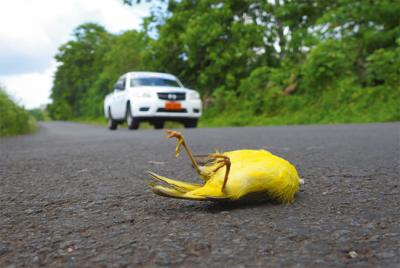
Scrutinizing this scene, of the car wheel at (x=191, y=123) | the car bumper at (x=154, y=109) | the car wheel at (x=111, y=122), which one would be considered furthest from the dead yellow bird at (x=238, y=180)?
the car wheel at (x=111, y=122)

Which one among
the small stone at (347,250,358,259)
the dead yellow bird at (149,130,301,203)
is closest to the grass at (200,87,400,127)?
the dead yellow bird at (149,130,301,203)

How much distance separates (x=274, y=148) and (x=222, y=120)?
10297 millimetres

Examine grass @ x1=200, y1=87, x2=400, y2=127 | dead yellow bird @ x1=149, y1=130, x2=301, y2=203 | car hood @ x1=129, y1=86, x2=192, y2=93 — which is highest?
car hood @ x1=129, y1=86, x2=192, y2=93

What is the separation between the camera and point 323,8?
15.9m

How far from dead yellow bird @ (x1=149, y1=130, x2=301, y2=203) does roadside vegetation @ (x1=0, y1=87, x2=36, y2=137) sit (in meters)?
8.23

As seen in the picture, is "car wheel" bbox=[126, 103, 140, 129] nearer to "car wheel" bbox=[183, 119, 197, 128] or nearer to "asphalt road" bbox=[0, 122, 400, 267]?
"car wheel" bbox=[183, 119, 197, 128]

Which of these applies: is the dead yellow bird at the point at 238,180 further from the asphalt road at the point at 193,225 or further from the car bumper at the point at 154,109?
the car bumper at the point at 154,109

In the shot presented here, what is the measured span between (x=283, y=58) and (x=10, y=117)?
10328mm

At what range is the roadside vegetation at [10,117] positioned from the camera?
9.09 meters

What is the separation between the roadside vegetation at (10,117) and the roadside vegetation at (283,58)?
6.16m

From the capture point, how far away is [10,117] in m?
9.34

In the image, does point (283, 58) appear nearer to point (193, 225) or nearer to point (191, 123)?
point (191, 123)

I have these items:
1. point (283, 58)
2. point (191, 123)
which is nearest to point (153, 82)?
point (191, 123)

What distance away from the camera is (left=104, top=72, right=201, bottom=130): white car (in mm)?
→ 10578
